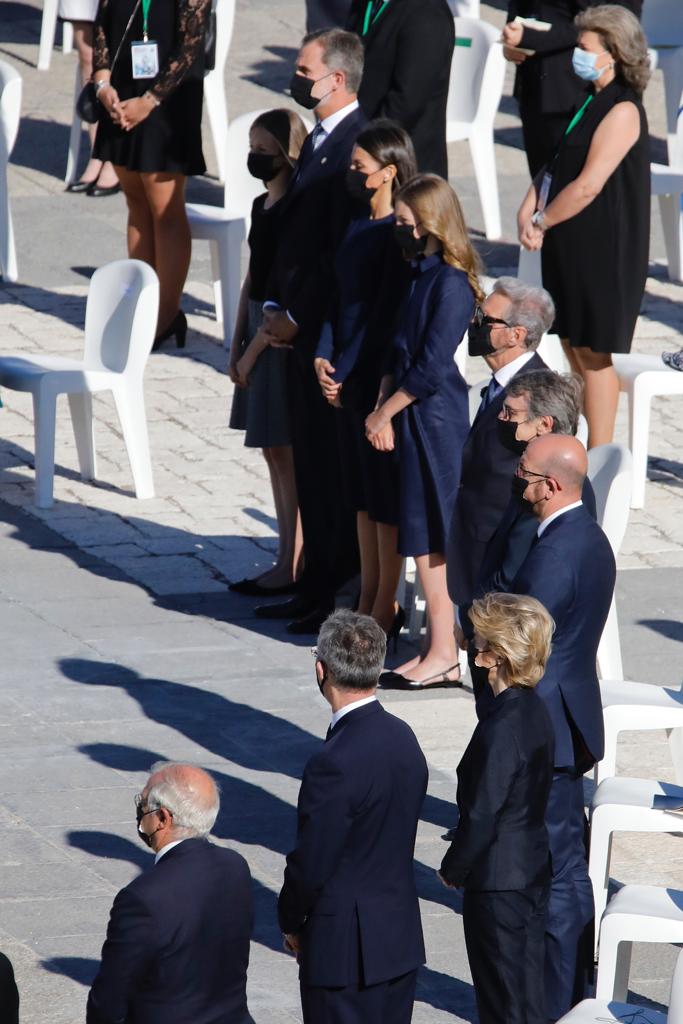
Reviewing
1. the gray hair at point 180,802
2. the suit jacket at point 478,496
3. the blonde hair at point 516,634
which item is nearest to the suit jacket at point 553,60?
the suit jacket at point 478,496

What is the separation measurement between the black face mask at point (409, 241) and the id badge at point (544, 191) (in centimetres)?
A: 220

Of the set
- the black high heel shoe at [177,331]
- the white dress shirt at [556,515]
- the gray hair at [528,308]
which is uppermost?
the gray hair at [528,308]

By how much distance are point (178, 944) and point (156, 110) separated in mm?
8145

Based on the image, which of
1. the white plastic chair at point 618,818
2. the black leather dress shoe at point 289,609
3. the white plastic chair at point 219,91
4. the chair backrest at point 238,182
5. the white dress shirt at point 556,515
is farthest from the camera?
the white plastic chair at point 219,91

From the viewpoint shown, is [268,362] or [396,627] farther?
[268,362]

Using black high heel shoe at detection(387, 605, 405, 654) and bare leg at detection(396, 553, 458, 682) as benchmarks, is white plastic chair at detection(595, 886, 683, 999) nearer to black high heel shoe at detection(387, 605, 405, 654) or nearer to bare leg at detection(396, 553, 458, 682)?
bare leg at detection(396, 553, 458, 682)

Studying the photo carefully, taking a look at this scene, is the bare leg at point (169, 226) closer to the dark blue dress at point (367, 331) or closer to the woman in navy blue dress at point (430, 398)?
the dark blue dress at point (367, 331)

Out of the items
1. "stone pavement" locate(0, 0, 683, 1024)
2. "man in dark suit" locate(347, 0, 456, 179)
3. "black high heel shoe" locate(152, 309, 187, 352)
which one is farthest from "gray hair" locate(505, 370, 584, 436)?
"black high heel shoe" locate(152, 309, 187, 352)

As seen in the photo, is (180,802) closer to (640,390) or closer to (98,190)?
(640,390)

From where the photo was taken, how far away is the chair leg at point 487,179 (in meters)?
14.4

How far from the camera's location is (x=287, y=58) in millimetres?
18422

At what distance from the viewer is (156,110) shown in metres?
12.0

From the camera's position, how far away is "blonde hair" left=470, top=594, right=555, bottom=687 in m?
5.28

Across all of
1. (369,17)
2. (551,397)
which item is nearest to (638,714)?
(551,397)
